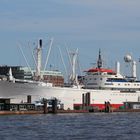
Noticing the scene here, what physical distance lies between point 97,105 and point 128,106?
8.88 m

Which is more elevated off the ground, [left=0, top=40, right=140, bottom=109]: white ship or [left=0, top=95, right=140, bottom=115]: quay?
[left=0, top=40, right=140, bottom=109]: white ship

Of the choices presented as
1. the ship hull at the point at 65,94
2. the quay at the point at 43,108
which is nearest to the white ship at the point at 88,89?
the ship hull at the point at 65,94

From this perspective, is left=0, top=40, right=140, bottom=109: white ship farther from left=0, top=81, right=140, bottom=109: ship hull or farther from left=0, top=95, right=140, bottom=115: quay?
left=0, top=95, right=140, bottom=115: quay

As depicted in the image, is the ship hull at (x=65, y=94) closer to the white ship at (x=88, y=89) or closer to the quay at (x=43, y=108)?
the white ship at (x=88, y=89)

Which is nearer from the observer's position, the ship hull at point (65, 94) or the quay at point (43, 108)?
the quay at point (43, 108)

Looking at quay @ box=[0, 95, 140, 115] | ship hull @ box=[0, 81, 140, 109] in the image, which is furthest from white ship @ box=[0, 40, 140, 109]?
quay @ box=[0, 95, 140, 115]

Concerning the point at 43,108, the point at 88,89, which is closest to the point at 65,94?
the point at 88,89

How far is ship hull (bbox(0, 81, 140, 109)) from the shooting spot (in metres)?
148

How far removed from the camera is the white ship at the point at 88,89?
149 metres

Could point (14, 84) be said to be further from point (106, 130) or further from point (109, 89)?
point (106, 130)

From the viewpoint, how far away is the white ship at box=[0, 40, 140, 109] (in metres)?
149

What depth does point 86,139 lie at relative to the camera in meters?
69.9

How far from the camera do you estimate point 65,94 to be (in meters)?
155

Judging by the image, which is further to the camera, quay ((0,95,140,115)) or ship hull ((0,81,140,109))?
ship hull ((0,81,140,109))
